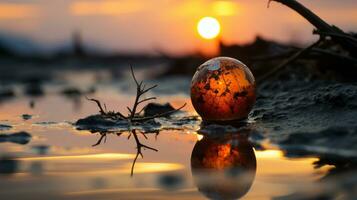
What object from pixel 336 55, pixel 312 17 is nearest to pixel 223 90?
pixel 312 17

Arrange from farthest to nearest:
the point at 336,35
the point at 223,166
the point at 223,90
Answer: the point at 336,35
the point at 223,90
the point at 223,166

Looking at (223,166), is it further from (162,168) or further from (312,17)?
(312,17)

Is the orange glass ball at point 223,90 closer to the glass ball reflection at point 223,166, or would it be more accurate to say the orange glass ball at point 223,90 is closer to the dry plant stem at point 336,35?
the glass ball reflection at point 223,166

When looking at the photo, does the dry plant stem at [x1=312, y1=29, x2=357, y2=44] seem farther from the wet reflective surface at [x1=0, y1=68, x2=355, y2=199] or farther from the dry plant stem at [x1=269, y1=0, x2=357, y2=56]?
the wet reflective surface at [x1=0, y1=68, x2=355, y2=199]

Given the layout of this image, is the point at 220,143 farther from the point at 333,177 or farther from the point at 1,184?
the point at 1,184

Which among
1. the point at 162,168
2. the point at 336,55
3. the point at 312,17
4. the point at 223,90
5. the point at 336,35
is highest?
the point at 312,17

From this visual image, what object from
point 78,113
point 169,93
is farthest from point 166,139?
point 169,93
